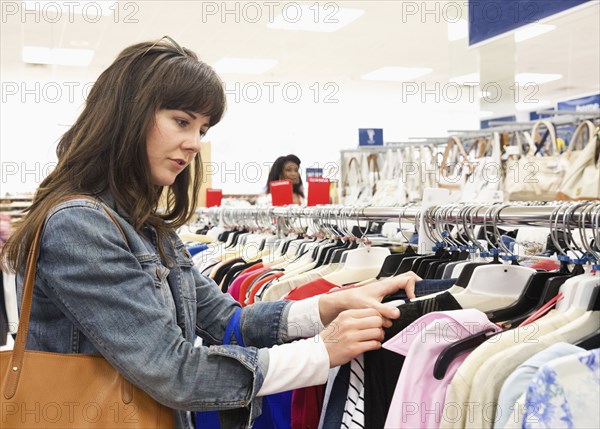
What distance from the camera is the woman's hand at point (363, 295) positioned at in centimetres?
131

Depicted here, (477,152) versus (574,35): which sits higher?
(574,35)

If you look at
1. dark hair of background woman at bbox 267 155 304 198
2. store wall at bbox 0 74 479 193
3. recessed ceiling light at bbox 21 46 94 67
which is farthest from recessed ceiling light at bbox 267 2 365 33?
store wall at bbox 0 74 479 193

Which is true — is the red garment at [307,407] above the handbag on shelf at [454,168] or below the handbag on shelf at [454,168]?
below

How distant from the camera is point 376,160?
6.40 metres

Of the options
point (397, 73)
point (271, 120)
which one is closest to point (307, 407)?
point (397, 73)

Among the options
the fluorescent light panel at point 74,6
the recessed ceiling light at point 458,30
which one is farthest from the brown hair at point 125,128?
the recessed ceiling light at point 458,30

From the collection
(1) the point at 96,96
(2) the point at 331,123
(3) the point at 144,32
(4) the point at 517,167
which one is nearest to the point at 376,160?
(4) the point at 517,167

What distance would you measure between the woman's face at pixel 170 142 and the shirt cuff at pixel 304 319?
421 millimetres

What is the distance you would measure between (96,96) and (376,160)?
5.31 meters

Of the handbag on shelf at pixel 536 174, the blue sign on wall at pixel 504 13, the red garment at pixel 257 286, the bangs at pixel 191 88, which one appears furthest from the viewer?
the handbag on shelf at pixel 536 174

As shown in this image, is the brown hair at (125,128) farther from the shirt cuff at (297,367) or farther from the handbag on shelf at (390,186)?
the handbag on shelf at (390,186)

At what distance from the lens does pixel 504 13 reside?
397 centimetres

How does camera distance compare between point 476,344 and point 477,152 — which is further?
point 477,152

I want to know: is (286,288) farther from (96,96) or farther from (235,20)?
(235,20)
